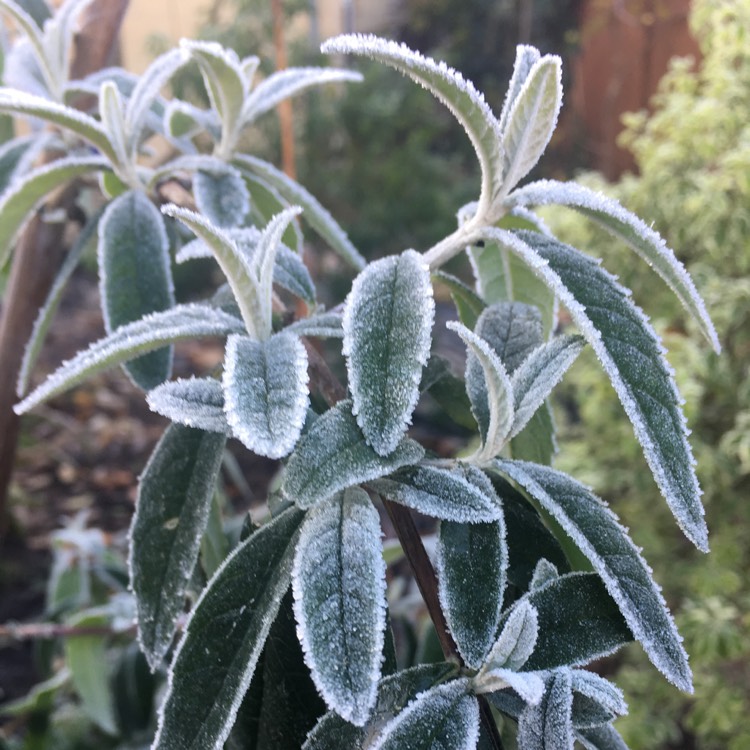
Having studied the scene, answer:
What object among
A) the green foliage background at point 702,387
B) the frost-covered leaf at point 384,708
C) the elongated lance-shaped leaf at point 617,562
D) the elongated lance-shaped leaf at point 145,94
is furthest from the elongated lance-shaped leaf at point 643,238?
→ the green foliage background at point 702,387

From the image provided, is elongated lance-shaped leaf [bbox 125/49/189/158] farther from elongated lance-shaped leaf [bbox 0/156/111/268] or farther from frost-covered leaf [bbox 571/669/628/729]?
frost-covered leaf [bbox 571/669/628/729]

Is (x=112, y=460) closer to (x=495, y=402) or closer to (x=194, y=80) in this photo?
(x=194, y=80)

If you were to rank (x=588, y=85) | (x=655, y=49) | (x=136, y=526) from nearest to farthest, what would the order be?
(x=136, y=526), (x=655, y=49), (x=588, y=85)

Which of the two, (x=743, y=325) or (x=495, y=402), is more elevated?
(x=743, y=325)

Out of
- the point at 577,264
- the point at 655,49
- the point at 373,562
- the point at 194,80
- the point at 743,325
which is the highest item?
the point at 655,49

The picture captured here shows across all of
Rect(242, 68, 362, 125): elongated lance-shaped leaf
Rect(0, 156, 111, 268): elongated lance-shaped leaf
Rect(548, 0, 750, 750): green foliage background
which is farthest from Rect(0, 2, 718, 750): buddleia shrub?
Rect(548, 0, 750, 750): green foliage background

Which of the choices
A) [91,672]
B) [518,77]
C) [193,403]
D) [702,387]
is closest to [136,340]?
[193,403]

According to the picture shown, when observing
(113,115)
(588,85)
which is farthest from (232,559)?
(588,85)
